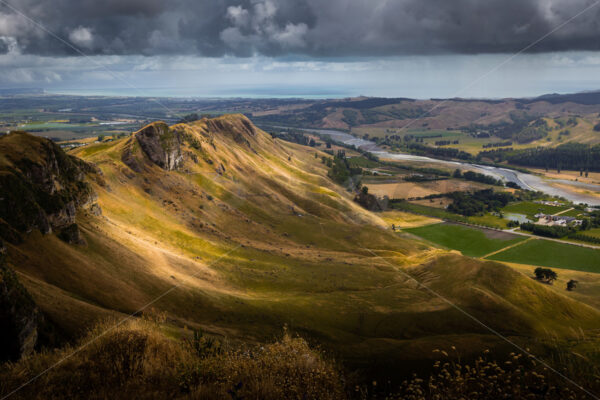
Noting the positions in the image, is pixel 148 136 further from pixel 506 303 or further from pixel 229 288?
pixel 506 303

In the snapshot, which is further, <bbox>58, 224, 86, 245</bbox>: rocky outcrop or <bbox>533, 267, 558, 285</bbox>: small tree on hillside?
<bbox>533, 267, 558, 285</bbox>: small tree on hillside

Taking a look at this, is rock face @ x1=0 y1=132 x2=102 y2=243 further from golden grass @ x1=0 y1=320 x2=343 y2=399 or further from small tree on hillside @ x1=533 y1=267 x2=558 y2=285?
small tree on hillside @ x1=533 y1=267 x2=558 y2=285

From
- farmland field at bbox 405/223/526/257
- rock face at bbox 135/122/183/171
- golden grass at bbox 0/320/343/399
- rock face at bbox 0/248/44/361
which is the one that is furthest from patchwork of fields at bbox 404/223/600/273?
rock face at bbox 0/248/44/361

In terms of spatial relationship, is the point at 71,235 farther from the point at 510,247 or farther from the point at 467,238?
the point at 510,247

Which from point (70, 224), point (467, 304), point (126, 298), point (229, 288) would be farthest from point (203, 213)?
point (467, 304)

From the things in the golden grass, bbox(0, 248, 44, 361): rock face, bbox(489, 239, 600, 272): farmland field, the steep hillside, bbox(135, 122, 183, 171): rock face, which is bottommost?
bbox(489, 239, 600, 272): farmland field

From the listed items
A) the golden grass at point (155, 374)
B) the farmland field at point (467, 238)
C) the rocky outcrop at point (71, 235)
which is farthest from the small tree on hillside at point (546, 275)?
the rocky outcrop at point (71, 235)
